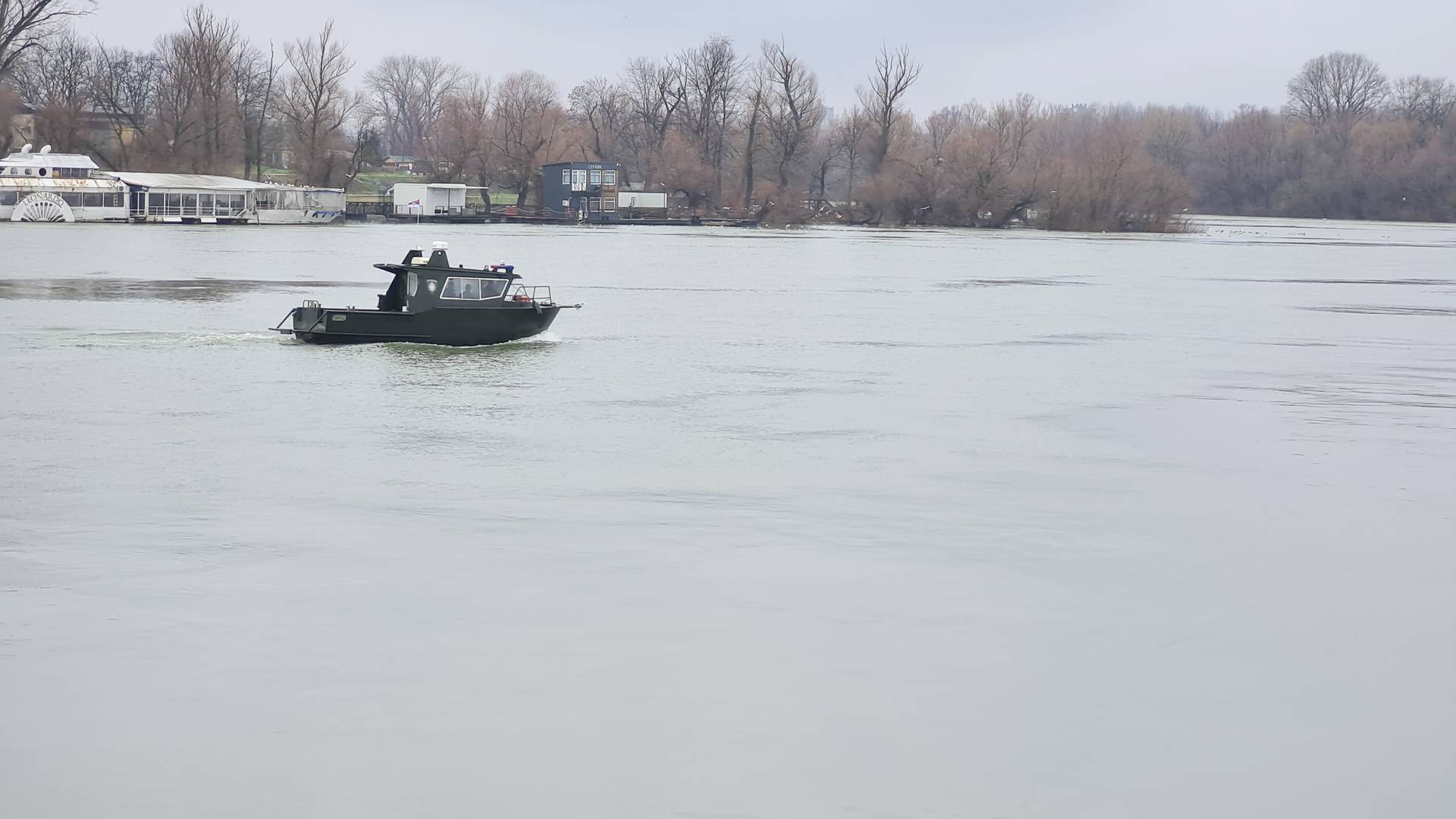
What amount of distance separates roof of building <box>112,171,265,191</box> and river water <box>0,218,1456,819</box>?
71.0 metres

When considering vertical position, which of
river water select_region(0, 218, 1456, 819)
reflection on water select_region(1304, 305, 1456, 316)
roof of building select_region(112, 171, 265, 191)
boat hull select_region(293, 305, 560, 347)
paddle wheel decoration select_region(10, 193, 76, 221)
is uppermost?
roof of building select_region(112, 171, 265, 191)

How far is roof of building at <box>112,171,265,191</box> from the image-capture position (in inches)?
3861

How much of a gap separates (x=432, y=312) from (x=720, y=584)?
65.6 ft

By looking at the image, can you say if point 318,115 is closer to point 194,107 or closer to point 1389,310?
point 194,107

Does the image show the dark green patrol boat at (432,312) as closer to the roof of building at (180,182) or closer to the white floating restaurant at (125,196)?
the white floating restaurant at (125,196)

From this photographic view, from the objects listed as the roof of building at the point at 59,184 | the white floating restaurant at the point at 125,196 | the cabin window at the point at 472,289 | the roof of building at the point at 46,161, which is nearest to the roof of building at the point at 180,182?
the white floating restaurant at the point at 125,196

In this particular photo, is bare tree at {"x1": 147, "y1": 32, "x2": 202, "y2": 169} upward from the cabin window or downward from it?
upward

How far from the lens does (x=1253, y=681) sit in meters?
11.7

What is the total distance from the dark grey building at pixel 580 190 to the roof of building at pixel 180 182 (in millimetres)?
32363

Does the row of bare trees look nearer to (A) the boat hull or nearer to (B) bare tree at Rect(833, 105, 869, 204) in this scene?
(B) bare tree at Rect(833, 105, 869, 204)

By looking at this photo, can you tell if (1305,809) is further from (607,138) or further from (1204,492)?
(607,138)

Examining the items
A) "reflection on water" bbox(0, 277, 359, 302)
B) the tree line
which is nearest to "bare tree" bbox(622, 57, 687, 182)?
the tree line

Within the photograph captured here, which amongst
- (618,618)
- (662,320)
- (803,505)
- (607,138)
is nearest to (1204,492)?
(803,505)

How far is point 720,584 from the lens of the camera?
Result: 14.0 metres
